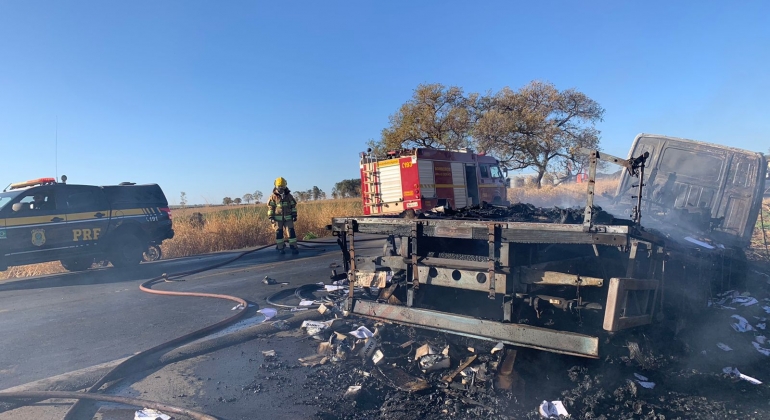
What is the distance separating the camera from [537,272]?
12.4 ft

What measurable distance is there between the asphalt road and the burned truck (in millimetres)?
2439

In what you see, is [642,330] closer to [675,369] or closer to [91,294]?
[675,369]

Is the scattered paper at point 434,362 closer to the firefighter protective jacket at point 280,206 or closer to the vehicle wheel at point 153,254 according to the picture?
the firefighter protective jacket at point 280,206

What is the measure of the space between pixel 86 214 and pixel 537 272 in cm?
996

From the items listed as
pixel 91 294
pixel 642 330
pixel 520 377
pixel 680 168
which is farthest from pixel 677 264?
pixel 91 294

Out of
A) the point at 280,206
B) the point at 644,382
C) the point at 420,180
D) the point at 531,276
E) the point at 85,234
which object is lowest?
the point at 644,382

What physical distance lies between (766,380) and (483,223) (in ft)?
8.85

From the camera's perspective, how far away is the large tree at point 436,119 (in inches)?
1294

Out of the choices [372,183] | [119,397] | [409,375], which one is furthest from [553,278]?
A: [372,183]

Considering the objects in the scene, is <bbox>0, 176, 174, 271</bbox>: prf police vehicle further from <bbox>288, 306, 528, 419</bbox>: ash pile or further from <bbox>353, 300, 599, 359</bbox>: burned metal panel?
<bbox>353, 300, 599, 359</bbox>: burned metal panel

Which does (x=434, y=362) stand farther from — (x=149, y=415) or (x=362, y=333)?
(x=149, y=415)

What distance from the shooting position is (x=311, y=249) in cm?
1278

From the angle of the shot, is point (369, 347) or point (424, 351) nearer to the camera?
point (424, 351)

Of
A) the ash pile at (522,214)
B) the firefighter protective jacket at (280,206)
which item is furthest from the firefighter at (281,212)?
the ash pile at (522,214)
